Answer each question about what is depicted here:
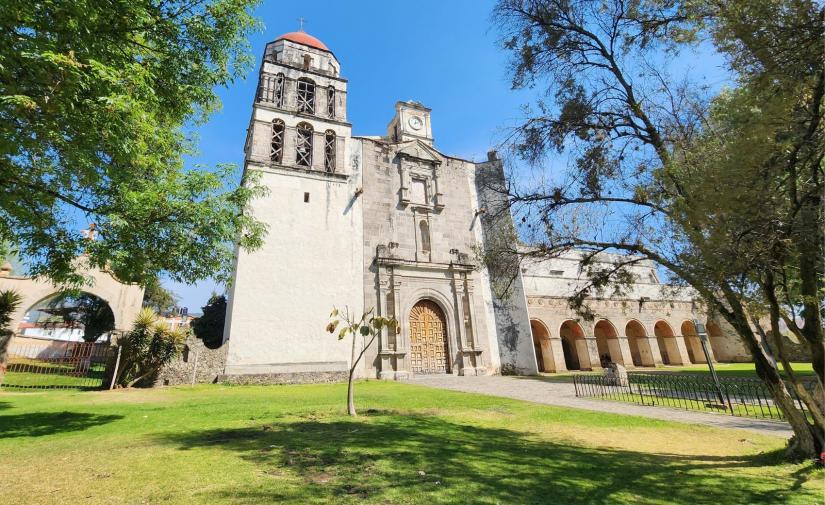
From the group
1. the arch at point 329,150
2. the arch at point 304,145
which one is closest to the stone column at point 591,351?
the arch at point 329,150

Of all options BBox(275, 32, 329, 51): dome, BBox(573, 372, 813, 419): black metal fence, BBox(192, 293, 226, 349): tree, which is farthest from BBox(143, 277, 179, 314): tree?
BBox(573, 372, 813, 419): black metal fence

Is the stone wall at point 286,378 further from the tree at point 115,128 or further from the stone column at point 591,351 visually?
the stone column at point 591,351

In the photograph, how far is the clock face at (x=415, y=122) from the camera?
24.0m

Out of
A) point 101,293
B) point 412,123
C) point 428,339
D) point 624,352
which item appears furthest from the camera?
point 624,352

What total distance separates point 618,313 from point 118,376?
1151 inches

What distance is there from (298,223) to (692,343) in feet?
107

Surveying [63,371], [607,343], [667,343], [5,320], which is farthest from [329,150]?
[667,343]

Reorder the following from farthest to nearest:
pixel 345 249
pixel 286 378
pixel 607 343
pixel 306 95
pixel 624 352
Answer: pixel 607 343 < pixel 624 352 < pixel 306 95 < pixel 345 249 < pixel 286 378

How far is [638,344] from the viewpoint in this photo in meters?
29.0

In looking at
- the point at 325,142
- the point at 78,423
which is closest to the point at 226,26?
the point at 78,423

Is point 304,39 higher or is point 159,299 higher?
point 304,39

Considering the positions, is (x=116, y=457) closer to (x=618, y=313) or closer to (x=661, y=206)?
(x=661, y=206)

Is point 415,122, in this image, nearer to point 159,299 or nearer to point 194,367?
point 194,367

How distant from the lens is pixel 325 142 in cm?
2047
